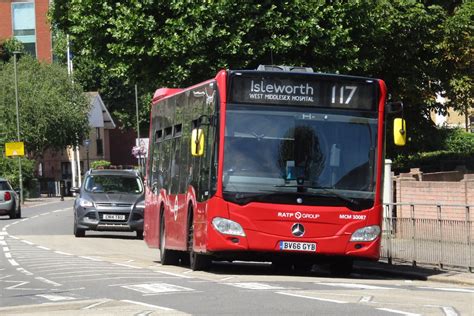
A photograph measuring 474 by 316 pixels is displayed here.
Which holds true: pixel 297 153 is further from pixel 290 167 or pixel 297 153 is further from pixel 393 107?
pixel 393 107

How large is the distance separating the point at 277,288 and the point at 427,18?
70.6 ft

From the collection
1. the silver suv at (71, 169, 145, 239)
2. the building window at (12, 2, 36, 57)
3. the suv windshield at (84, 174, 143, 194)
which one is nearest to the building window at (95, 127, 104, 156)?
the building window at (12, 2, 36, 57)

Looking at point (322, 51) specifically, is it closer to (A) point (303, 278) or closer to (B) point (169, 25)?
(B) point (169, 25)

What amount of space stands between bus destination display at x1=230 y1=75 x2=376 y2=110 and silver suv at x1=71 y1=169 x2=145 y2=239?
1448 centimetres

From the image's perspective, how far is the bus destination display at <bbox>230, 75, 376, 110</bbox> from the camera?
18172 mm

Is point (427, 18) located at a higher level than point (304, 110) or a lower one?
higher

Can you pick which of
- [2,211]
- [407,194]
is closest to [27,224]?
[2,211]

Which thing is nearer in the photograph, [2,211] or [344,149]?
[344,149]

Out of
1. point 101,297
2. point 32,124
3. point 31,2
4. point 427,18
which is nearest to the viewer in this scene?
point 101,297

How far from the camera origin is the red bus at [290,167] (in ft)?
58.4

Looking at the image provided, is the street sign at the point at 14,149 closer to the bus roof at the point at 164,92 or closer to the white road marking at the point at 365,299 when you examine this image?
the bus roof at the point at 164,92

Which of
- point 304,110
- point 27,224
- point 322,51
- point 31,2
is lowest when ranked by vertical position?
point 27,224

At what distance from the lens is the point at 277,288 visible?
50.6 feet

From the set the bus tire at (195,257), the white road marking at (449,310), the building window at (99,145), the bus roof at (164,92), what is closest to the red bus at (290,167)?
the bus tire at (195,257)
